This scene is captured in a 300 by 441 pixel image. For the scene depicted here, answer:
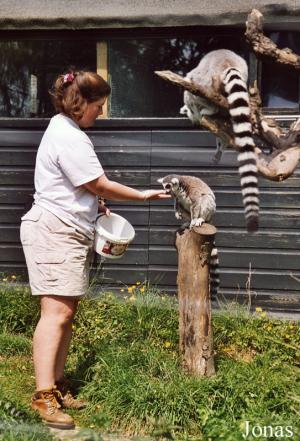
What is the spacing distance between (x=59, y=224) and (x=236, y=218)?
298 centimetres

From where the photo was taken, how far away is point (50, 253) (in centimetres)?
354

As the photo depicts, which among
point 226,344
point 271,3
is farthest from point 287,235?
point 271,3

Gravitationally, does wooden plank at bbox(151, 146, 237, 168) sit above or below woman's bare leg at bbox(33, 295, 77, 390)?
above

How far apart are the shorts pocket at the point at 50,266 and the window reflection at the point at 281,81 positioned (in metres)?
3.27

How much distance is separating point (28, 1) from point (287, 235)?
3.35 metres

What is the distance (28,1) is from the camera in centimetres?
609

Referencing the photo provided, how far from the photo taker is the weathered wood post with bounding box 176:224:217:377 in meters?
4.11

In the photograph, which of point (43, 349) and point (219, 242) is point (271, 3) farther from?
point (43, 349)

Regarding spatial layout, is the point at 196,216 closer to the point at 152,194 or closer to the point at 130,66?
the point at 152,194

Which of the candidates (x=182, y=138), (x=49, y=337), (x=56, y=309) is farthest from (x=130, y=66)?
(x=49, y=337)

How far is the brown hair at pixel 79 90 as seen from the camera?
3.53 meters

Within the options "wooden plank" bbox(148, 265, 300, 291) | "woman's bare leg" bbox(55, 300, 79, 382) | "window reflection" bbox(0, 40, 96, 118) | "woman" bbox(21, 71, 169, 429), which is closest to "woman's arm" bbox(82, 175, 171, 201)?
"woman" bbox(21, 71, 169, 429)

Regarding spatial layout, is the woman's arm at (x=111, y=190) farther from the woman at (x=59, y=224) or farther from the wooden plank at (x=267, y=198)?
the wooden plank at (x=267, y=198)

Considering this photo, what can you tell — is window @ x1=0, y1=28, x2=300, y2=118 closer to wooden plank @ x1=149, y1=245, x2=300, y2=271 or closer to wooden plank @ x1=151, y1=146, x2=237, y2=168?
wooden plank @ x1=151, y1=146, x2=237, y2=168
